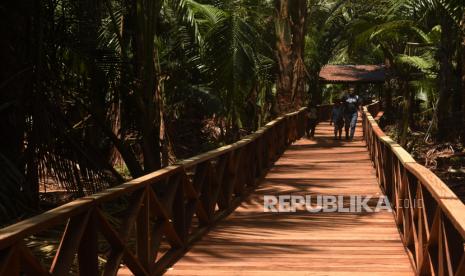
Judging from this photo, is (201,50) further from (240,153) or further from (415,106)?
(415,106)

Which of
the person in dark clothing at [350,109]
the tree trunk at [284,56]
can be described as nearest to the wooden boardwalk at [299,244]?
the person in dark clothing at [350,109]

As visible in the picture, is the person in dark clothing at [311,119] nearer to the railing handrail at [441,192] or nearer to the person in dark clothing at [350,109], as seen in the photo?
the person in dark clothing at [350,109]

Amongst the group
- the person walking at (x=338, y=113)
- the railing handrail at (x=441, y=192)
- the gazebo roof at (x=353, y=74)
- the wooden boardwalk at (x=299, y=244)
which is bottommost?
the wooden boardwalk at (x=299, y=244)

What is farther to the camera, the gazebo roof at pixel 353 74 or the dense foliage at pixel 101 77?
the gazebo roof at pixel 353 74

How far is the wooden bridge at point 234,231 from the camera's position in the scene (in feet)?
12.6

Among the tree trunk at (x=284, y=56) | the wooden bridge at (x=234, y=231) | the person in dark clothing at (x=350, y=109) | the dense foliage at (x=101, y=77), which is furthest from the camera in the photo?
the person in dark clothing at (x=350, y=109)

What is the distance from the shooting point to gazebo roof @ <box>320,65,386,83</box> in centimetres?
4097

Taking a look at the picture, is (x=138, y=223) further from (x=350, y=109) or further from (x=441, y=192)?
(x=350, y=109)

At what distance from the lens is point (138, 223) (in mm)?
5211

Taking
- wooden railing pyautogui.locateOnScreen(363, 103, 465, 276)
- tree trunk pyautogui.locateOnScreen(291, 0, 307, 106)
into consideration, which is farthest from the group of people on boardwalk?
wooden railing pyautogui.locateOnScreen(363, 103, 465, 276)

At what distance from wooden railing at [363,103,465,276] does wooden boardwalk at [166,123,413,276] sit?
260 millimetres

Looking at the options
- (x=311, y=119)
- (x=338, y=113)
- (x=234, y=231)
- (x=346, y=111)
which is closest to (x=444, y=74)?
(x=346, y=111)

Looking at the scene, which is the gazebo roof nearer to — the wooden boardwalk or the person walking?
the person walking

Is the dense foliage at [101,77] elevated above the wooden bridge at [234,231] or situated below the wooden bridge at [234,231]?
above
